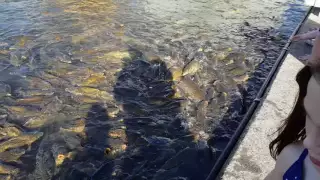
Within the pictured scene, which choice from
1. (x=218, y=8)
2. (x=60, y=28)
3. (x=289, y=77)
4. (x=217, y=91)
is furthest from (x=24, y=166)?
(x=218, y=8)

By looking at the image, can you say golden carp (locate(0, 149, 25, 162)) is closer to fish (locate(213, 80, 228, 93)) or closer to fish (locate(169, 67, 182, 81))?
fish (locate(169, 67, 182, 81))

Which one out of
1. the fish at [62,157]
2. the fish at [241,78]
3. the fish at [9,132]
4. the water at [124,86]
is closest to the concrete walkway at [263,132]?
the water at [124,86]

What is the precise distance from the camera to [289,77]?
520 centimetres

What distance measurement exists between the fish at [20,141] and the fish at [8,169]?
0.38m

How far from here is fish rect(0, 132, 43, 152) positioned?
491cm

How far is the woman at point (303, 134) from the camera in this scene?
1.36m

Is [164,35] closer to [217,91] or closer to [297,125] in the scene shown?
[217,91]

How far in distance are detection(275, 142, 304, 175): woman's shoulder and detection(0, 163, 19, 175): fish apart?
158 inches

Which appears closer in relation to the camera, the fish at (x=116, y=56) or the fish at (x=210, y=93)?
the fish at (x=210, y=93)

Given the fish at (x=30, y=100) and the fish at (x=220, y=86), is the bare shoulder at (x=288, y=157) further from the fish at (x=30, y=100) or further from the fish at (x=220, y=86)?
the fish at (x=30, y=100)

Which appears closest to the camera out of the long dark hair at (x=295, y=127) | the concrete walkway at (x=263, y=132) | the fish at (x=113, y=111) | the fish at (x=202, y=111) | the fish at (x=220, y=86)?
the long dark hair at (x=295, y=127)

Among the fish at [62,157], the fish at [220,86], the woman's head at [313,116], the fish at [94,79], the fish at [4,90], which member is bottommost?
the fish at [4,90]

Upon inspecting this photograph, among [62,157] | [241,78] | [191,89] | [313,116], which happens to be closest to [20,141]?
[62,157]

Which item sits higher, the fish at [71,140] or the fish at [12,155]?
the fish at [71,140]
